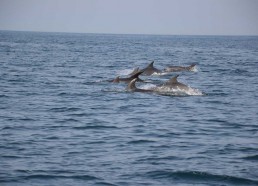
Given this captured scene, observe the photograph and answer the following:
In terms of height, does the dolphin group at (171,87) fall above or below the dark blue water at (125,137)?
above

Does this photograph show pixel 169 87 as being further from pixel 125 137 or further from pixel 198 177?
pixel 198 177

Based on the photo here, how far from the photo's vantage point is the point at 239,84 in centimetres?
3170

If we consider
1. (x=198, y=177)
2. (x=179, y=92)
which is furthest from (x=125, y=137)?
(x=179, y=92)

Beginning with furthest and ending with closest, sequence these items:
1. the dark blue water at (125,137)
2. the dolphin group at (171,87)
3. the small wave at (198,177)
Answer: the dolphin group at (171,87) < the dark blue water at (125,137) < the small wave at (198,177)

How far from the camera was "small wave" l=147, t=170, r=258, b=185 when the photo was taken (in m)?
11.3

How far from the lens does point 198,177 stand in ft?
38.1

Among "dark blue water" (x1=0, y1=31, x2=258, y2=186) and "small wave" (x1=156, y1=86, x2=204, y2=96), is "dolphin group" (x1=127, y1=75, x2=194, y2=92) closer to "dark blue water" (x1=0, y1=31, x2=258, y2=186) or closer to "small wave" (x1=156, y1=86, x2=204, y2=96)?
"small wave" (x1=156, y1=86, x2=204, y2=96)

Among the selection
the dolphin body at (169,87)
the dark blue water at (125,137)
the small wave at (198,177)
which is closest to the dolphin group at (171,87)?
the dolphin body at (169,87)

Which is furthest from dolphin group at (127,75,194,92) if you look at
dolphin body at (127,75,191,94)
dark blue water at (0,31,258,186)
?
dark blue water at (0,31,258,186)

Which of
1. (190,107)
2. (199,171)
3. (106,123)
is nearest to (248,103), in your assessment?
(190,107)

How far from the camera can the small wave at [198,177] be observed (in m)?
11.3

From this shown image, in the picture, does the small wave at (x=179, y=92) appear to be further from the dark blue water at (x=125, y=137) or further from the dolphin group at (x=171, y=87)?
the dark blue water at (x=125, y=137)

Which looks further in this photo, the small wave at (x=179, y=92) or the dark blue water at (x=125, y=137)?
the small wave at (x=179, y=92)

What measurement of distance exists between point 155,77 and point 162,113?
606 inches
